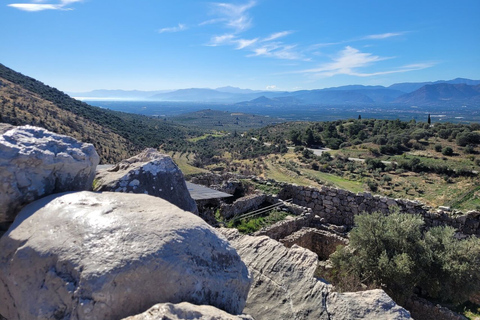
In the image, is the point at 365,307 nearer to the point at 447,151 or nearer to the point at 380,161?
the point at 380,161

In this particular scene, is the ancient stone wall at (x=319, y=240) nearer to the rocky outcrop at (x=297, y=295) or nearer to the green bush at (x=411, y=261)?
the green bush at (x=411, y=261)

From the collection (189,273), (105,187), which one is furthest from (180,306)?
(105,187)

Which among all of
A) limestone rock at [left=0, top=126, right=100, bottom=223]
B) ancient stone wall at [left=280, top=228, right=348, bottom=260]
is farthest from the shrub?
limestone rock at [left=0, top=126, right=100, bottom=223]

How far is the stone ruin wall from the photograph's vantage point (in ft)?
35.9

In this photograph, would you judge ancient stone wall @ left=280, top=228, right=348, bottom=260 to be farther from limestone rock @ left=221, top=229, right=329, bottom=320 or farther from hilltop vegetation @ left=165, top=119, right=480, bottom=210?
hilltop vegetation @ left=165, top=119, right=480, bottom=210

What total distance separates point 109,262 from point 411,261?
7.73 meters

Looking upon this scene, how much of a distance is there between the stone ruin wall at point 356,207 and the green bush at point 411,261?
100 inches

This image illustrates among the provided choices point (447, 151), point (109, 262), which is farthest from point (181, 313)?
point (447, 151)

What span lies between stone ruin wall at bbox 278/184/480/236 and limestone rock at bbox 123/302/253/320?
976cm

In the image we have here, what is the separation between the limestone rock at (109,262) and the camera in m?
2.67

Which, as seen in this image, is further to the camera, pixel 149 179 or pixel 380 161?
pixel 380 161

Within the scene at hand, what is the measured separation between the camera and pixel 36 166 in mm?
3727

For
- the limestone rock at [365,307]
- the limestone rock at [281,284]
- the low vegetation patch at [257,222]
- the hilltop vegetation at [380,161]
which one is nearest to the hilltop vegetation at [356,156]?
the hilltop vegetation at [380,161]

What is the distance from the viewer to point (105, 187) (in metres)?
4.57
